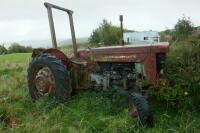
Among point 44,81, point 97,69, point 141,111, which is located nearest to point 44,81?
point 44,81

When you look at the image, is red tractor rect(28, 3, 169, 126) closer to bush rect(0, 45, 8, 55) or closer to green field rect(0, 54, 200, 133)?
green field rect(0, 54, 200, 133)

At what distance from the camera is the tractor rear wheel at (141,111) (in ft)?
18.8

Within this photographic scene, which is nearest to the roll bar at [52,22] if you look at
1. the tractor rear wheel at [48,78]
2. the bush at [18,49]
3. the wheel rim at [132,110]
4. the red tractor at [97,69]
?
the red tractor at [97,69]

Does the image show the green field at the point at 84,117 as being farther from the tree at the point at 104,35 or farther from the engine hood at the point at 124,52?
the tree at the point at 104,35

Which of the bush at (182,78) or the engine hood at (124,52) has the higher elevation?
the engine hood at (124,52)

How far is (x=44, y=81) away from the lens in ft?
24.3

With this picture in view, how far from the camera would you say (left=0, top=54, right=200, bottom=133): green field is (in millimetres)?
5770

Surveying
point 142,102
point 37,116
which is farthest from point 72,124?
point 142,102

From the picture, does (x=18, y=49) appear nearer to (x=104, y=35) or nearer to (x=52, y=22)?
(x=104, y=35)

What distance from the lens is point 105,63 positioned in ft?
24.1

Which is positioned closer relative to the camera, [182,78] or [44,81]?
[182,78]

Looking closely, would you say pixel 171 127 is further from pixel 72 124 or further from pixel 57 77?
pixel 57 77

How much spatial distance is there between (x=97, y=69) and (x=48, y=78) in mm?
935

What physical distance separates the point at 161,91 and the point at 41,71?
244 cm
